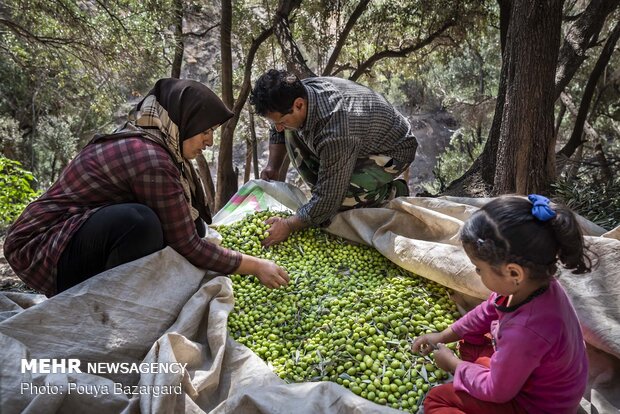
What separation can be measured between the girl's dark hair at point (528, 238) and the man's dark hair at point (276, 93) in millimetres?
1388

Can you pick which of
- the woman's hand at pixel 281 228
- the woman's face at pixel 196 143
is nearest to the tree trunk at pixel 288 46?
the woman's hand at pixel 281 228

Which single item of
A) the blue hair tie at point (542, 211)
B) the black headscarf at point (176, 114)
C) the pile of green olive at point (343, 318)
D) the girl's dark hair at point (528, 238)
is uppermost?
the black headscarf at point (176, 114)

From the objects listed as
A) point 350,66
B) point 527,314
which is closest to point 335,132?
point 527,314

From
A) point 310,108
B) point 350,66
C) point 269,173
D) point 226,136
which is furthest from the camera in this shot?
point 350,66

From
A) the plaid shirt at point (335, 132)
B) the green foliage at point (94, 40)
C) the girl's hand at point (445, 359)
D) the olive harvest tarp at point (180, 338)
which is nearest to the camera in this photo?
the olive harvest tarp at point (180, 338)

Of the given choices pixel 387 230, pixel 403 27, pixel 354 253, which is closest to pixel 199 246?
pixel 354 253

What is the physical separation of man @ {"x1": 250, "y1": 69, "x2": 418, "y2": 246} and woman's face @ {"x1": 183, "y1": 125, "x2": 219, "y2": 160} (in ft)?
1.37

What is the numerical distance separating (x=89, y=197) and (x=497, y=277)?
1.56m

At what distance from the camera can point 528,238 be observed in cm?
133

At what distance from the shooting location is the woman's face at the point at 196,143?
2.14m

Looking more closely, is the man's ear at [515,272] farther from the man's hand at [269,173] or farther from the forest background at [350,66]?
the man's hand at [269,173]

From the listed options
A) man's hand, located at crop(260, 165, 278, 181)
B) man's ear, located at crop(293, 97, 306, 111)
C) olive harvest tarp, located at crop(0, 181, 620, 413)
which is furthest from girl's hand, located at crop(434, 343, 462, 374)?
man's hand, located at crop(260, 165, 278, 181)

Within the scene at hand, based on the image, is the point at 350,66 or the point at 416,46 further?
the point at 350,66

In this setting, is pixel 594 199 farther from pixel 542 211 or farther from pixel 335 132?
pixel 542 211
